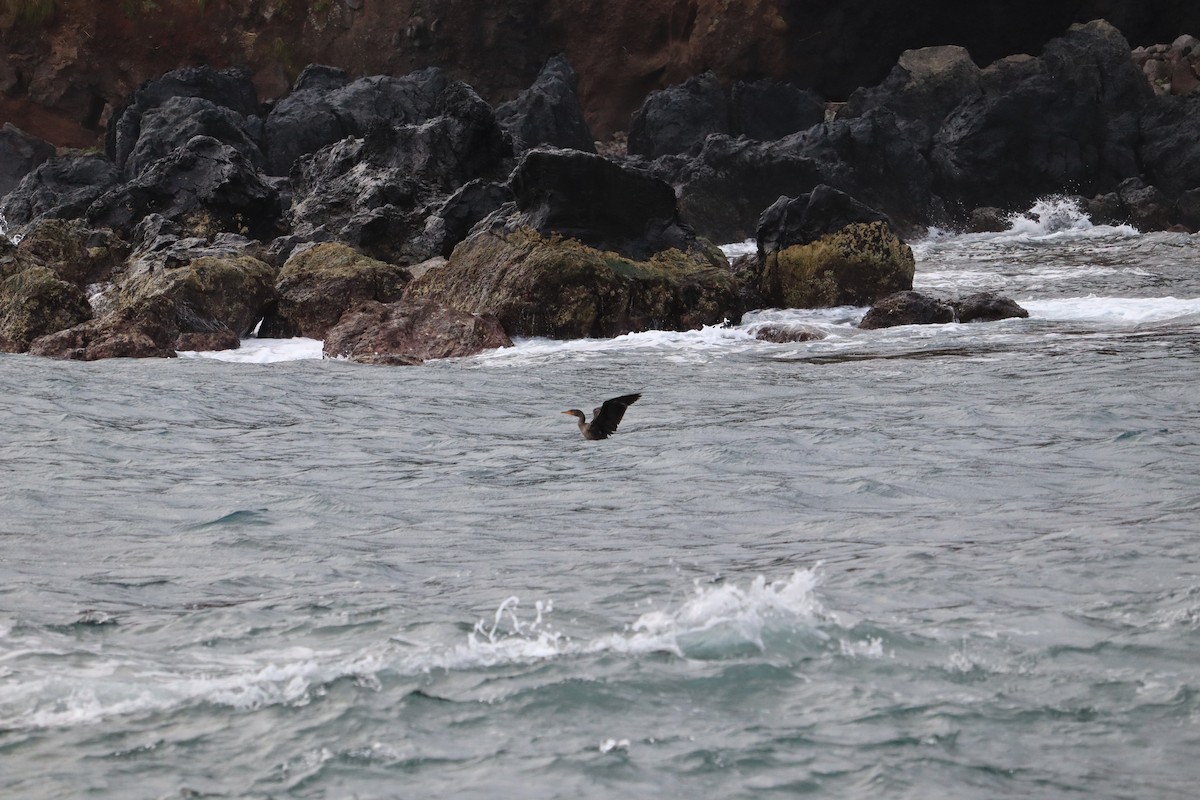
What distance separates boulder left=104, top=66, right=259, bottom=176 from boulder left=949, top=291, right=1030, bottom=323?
23835 mm

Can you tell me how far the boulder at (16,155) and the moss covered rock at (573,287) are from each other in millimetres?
32357

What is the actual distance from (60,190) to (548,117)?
15.8 m

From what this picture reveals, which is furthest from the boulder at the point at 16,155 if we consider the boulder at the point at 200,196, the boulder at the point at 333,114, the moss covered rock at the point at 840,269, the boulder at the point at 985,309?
the boulder at the point at 985,309

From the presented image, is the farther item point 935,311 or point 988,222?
point 988,222

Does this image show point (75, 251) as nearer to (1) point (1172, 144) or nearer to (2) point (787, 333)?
(2) point (787, 333)

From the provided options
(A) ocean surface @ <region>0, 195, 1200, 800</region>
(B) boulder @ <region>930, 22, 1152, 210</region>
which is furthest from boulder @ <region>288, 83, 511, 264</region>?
(B) boulder @ <region>930, 22, 1152, 210</region>

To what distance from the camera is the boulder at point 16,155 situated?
4741cm

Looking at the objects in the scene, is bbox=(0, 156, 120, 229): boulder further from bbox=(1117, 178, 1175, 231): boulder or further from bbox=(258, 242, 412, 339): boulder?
bbox=(1117, 178, 1175, 231): boulder

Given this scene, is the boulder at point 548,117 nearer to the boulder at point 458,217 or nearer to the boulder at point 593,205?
the boulder at point 458,217

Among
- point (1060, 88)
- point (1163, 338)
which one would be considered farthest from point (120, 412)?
point (1060, 88)

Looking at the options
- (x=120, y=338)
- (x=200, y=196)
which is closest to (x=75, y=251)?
(x=200, y=196)

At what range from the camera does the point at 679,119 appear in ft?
147

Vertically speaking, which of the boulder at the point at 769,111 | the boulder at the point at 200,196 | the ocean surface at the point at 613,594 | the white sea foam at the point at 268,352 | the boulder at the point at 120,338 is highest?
the boulder at the point at 769,111

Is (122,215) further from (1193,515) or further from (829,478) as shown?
(1193,515)
